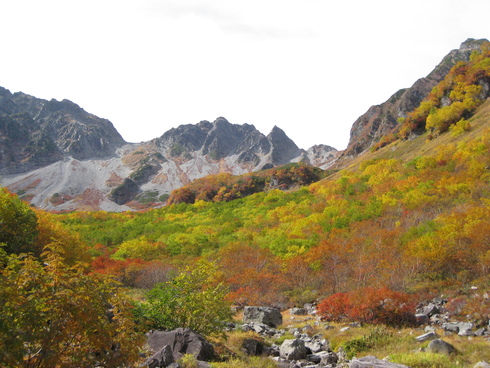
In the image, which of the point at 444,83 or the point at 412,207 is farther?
the point at 444,83

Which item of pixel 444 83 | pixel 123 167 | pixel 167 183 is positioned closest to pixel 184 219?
pixel 444 83

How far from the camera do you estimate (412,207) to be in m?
30.4

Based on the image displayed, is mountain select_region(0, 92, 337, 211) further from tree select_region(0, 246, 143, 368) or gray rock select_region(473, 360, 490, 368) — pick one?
gray rock select_region(473, 360, 490, 368)

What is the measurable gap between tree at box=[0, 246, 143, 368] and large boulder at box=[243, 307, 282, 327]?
Result: 10.5 metres

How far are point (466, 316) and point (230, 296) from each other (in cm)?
1277

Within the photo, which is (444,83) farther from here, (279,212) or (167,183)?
(167,183)

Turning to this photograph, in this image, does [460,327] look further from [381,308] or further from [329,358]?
[329,358]

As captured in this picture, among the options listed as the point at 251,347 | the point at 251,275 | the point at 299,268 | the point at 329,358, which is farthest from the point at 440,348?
the point at 299,268

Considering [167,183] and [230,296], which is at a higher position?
[167,183]

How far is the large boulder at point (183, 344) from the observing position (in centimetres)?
834

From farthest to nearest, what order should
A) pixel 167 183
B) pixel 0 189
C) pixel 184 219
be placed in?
pixel 167 183
pixel 184 219
pixel 0 189

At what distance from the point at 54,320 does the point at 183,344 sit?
188 inches

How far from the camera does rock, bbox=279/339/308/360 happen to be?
32.1 ft

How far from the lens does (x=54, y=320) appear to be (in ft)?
15.4
